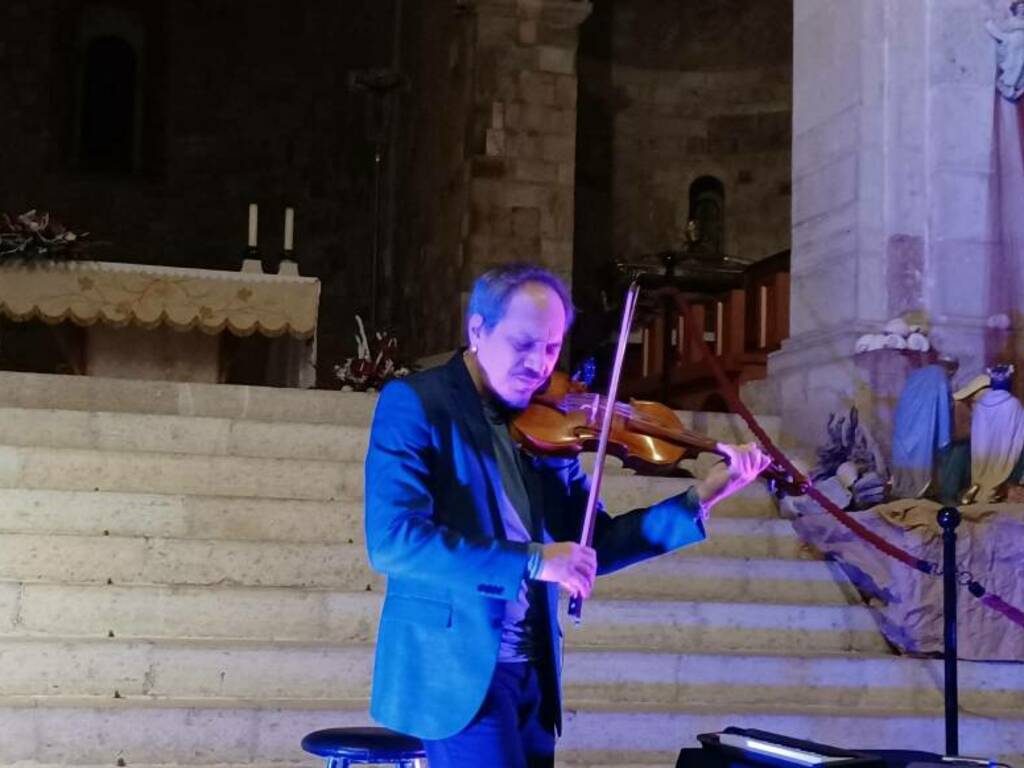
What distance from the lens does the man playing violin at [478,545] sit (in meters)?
1.85

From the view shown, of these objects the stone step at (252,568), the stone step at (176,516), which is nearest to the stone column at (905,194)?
the stone step at (252,568)

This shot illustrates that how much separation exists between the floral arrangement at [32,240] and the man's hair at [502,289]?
5.87 metres

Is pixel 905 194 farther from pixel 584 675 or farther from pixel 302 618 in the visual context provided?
pixel 302 618

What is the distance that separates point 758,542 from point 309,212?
9572mm

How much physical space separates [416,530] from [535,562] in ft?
0.57

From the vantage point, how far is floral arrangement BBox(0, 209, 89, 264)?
7254 mm

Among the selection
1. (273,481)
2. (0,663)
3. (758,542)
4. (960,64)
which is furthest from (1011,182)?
(0,663)

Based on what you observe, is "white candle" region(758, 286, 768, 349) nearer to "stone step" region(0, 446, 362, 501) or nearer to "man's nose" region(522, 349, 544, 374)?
"stone step" region(0, 446, 362, 501)

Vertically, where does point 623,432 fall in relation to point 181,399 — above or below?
below

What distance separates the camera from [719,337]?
9.41 metres

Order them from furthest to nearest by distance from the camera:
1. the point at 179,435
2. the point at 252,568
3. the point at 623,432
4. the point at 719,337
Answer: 1. the point at 719,337
2. the point at 179,435
3. the point at 252,568
4. the point at 623,432

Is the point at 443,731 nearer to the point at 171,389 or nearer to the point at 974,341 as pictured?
the point at 171,389

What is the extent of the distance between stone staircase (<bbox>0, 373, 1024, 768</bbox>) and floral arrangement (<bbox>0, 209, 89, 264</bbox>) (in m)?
2.00

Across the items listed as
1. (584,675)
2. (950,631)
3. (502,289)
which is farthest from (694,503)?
(584,675)
